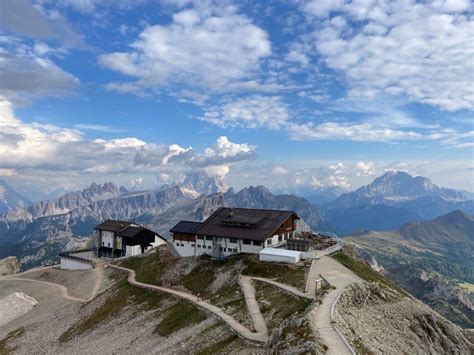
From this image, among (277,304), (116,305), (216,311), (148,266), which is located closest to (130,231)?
(148,266)

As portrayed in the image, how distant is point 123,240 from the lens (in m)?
126

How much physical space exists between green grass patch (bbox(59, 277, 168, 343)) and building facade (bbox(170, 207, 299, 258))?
19.5 meters

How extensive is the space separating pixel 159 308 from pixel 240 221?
3116cm

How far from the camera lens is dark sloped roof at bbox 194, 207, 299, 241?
91688mm

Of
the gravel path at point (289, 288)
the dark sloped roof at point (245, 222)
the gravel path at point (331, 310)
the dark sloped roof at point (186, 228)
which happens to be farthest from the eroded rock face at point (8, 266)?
the gravel path at point (331, 310)

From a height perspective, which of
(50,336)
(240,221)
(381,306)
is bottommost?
(50,336)

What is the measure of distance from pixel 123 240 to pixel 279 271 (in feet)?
227

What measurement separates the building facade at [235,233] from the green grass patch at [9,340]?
134 feet

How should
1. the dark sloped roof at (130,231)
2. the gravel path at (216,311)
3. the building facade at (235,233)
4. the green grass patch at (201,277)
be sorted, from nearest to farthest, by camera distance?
1. the gravel path at (216,311)
2. the green grass patch at (201,277)
3. the building facade at (235,233)
4. the dark sloped roof at (130,231)

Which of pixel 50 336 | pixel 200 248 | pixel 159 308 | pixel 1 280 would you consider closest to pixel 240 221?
pixel 200 248

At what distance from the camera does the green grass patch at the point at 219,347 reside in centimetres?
4753

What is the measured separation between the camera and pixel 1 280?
125812mm

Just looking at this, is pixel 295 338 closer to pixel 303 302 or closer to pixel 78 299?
pixel 303 302

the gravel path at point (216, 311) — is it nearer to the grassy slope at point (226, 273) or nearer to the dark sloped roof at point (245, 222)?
the grassy slope at point (226, 273)
